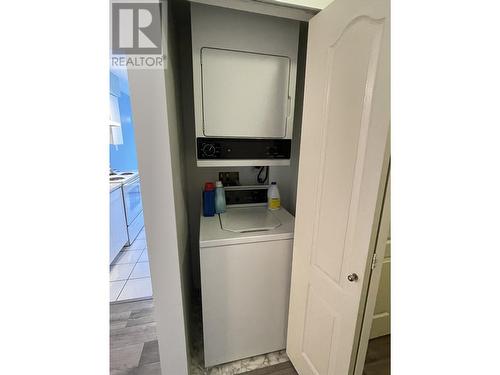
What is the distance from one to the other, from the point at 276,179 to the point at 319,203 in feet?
3.12

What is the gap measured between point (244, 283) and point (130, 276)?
6.33 ft

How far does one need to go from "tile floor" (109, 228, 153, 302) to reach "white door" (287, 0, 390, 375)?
6.15ft

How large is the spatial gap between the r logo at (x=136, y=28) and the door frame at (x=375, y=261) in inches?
40.1

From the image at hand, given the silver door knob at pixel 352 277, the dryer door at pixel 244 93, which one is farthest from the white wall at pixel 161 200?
the silver door knob at pixel 352 277

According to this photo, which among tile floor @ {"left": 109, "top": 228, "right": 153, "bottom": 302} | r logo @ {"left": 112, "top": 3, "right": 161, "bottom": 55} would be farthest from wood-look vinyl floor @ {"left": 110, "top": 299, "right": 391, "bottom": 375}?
r logo @ {"left": 112, "top": 3, "right": 161, "bottom": 55}

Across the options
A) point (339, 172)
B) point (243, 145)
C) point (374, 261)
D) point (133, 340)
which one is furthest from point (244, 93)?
point (133, 340)

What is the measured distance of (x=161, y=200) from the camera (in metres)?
1.01

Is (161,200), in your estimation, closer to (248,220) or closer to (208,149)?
(208,149)

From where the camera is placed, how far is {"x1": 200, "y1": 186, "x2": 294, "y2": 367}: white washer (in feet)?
4.42

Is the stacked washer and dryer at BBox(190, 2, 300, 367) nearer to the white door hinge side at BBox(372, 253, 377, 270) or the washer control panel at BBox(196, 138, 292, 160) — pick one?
the washer control panel at BBox(196, 138, 292, 160)
